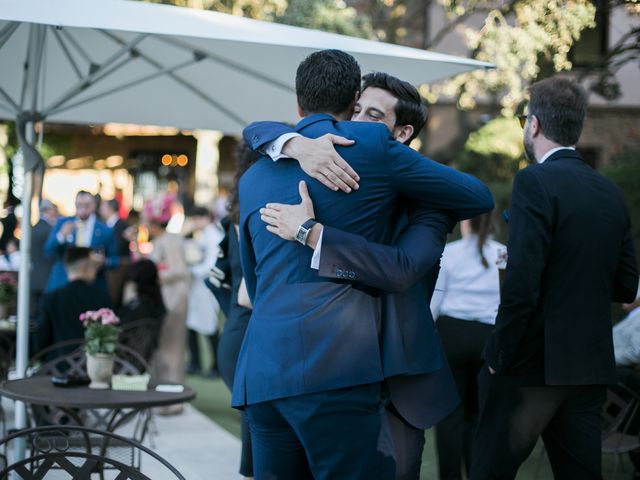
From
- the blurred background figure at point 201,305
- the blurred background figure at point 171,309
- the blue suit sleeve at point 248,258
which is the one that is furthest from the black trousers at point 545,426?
the blurred background figure at point 201,305

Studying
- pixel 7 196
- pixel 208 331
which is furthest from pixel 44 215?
pixel 7 196

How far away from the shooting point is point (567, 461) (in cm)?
383

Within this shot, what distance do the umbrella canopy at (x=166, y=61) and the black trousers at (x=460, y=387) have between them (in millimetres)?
1466

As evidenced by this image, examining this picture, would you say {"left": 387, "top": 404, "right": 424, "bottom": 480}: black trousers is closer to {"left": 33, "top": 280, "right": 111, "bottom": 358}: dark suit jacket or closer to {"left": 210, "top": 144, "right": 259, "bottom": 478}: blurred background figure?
{"left": 210, "top": 144, "right": 259, "bottom": 478}: blurred background figure

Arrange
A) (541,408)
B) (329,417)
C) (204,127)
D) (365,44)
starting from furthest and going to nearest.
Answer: (204,127) → (365,44) → (541,408) → (329,417)

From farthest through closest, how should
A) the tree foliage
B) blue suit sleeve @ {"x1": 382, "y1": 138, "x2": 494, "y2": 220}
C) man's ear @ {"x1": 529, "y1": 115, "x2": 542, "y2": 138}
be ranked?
the tree foliage → man's ear @ {"x1": 529, "y1": 115, "x2": 542, "y2": 138} → blue suit sleeve @ {"x1": 382, "y1": 138, "x2": 494, "y2": 220}

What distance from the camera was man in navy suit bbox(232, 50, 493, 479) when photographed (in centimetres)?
281

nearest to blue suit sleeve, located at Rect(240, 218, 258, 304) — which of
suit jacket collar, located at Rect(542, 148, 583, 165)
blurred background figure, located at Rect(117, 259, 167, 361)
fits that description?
suit jacket collar, located at Rect(542, 148, 583, 165)

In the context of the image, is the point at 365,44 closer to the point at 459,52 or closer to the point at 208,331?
the point at 208,331

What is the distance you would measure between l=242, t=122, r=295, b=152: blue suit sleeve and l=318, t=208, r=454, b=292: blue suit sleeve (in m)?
0.40

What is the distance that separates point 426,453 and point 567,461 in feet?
12.3

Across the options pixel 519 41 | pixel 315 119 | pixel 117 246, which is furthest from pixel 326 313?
pixel 117 246

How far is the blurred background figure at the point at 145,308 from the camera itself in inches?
324

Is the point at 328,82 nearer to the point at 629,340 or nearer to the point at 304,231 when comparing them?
the point at 304,231
